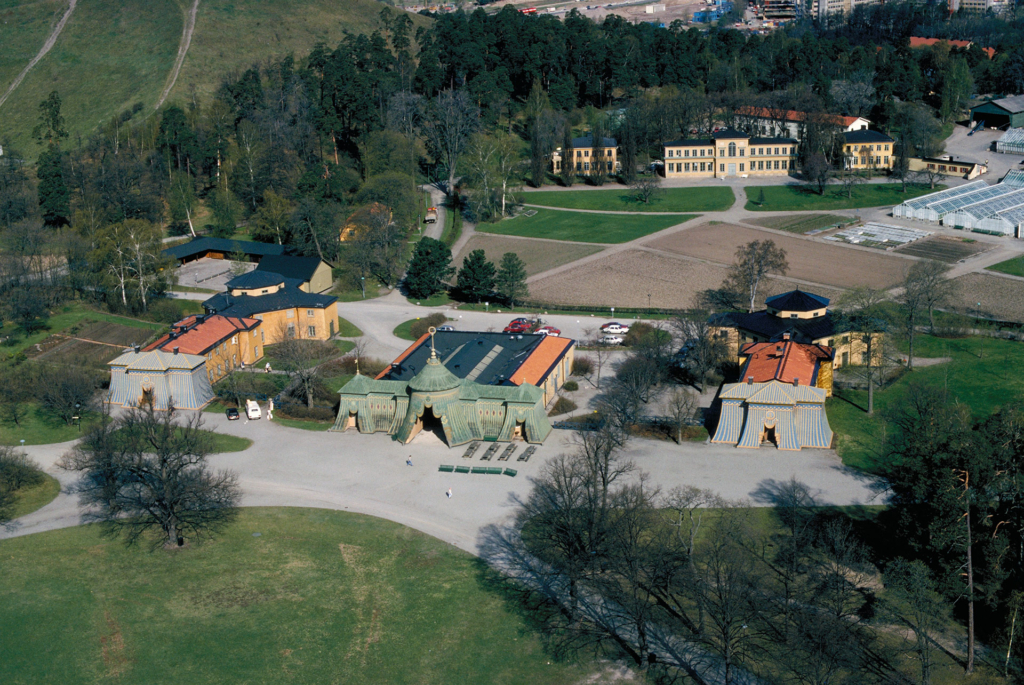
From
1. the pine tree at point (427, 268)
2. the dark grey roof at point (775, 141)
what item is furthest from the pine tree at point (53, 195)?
the dark grey roof at point (775, 141)

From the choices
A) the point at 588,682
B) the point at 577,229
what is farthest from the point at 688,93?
the point at 588,682

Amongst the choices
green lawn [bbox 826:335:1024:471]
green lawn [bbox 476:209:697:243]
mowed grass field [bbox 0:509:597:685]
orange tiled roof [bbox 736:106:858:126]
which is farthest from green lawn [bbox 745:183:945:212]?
mowed grass field [bbox 0:509:597:685]

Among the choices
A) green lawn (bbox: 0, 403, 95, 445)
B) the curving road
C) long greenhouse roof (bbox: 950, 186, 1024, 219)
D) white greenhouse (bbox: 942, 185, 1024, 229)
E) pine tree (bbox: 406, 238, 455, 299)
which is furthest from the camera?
the curving road

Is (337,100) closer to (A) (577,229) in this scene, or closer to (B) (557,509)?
(A) (577,229)

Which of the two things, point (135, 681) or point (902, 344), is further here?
point (902, 344)

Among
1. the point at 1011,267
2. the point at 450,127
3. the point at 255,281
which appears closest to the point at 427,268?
the point at 255,281

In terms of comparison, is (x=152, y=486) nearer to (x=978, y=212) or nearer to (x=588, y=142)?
(x=978, y=212)

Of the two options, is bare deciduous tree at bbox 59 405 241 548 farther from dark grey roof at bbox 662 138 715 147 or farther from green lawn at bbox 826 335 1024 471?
dark grey roof at bbox 662 138 715 147
